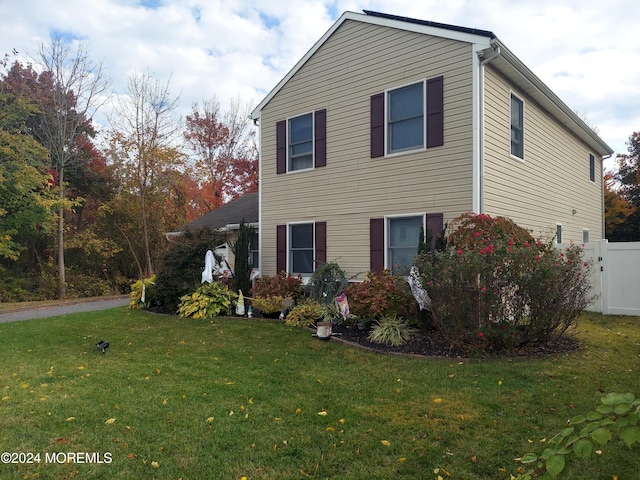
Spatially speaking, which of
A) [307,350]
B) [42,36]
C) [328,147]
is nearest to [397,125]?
[328,147]

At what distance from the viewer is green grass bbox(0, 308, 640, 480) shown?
9.64 ft

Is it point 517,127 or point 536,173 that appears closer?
point 517,127

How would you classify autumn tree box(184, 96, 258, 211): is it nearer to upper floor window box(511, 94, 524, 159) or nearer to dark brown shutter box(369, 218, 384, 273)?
dark brown shutter box(369, 218, 384, 273)

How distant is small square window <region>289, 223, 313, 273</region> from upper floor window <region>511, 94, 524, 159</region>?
4986 mm

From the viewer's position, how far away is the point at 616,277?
8.84 meters

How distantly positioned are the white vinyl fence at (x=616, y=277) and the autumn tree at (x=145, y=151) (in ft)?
55.6

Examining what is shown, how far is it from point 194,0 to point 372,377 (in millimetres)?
9269

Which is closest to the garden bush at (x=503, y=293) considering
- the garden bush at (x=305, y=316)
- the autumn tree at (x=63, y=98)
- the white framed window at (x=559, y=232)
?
the garden bush at (x=305, y=316)

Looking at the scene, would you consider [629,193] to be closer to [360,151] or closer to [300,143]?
[360,151]

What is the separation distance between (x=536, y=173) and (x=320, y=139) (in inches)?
206

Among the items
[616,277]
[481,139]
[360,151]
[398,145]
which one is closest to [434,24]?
[398,145]

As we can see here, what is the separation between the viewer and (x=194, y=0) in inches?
372

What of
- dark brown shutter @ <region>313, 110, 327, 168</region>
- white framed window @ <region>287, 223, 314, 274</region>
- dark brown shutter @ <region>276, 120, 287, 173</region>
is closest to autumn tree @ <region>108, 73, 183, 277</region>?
dark brown shutter @ <region>276, 120, 287, 173</region>

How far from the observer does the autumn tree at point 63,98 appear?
15586 millimetres
